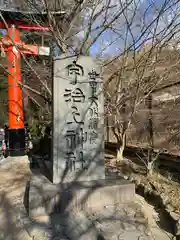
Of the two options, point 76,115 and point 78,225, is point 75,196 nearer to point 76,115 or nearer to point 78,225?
point 78,225

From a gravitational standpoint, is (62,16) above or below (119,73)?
above

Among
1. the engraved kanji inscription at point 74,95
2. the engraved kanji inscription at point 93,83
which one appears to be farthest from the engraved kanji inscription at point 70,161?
the engraved kanji inscription at point 93,83

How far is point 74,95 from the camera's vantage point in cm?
414

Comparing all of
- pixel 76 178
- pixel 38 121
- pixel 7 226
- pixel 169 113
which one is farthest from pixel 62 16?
pixel 38 121

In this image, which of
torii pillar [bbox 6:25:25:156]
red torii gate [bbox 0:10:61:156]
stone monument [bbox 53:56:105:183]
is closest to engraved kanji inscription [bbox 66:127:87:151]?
stone monument [bbox 53:56:105:183]

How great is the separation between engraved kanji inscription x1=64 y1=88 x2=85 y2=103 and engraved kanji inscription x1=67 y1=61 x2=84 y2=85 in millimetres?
148

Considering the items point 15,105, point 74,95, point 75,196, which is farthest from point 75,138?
point 15,105

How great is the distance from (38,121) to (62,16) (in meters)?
6.30

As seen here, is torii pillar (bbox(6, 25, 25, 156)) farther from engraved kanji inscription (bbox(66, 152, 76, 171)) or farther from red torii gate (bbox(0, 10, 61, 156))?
engraved kanji inscription (bbox(66, 152, 76, 171))

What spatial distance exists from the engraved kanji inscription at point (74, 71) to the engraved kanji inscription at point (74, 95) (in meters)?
0.15

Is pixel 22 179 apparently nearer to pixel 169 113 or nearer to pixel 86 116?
pixel 86 116

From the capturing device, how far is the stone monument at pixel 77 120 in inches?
158

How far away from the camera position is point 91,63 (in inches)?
169

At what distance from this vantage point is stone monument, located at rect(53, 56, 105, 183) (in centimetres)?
401
